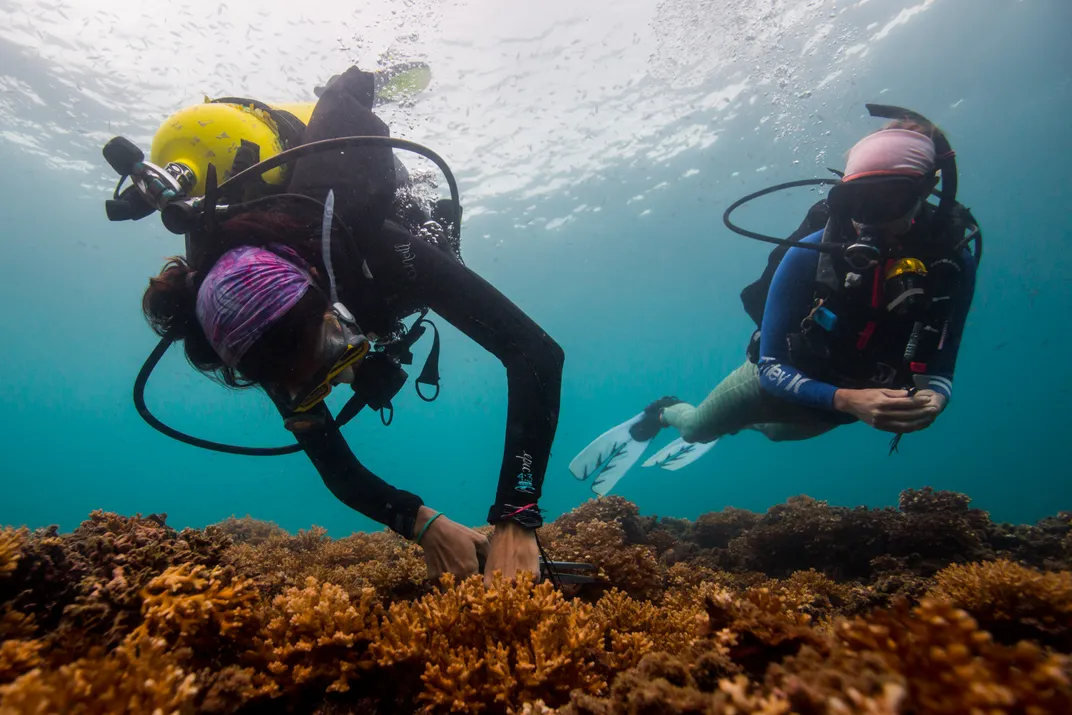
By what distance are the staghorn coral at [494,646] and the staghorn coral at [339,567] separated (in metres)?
0.57

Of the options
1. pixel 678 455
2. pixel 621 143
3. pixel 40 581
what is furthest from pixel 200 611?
pixel 621 143

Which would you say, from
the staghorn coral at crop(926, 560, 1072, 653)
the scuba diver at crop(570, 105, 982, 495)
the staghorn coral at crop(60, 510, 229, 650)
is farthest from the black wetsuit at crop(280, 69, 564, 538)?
the scuba diver at crop(570, 105, 982, 495)

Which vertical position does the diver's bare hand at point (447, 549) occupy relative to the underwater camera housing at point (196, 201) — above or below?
below

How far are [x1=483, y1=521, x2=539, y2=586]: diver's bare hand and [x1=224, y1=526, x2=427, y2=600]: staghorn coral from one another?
2.39ft

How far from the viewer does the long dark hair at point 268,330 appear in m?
2.16

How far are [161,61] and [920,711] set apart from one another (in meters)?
27.7

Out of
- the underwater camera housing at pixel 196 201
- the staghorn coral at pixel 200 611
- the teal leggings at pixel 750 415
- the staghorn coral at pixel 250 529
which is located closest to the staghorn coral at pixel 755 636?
the staghorn coral at pixel 200 611

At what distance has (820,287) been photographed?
4828 millimetres

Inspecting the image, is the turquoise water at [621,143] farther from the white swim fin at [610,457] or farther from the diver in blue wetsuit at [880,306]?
the white swim fin at [610,457]

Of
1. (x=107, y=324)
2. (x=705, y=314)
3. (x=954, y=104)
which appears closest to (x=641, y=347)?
(x=705, y=314)

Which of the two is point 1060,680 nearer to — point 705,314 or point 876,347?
point 876,347

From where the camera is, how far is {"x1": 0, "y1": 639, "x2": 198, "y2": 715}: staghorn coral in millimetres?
1179

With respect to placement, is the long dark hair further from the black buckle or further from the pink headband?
the pink headband

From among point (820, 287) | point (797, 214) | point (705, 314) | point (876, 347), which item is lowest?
point (876, 347)
